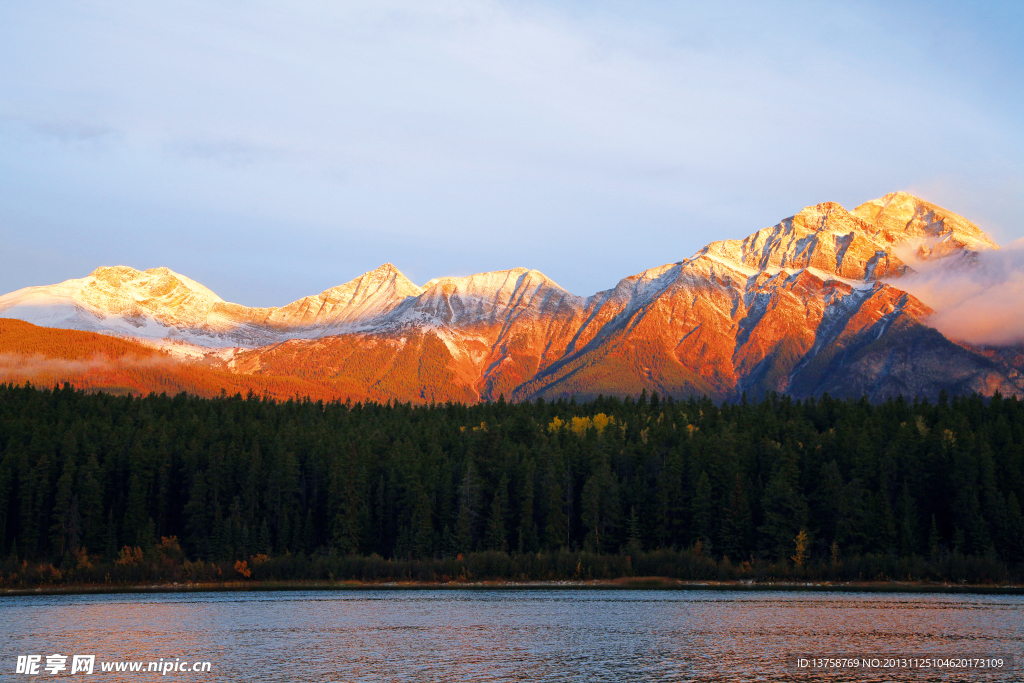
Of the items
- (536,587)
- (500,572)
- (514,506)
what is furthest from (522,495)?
(536,587)

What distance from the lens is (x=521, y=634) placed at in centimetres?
8225

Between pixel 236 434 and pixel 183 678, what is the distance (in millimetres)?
109092

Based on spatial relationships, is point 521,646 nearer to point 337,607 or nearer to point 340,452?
point 337,607

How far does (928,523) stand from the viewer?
461ft

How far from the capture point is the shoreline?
123900mm

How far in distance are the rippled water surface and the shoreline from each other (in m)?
10.5

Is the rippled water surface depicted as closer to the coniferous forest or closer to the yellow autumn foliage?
the coniferous forest

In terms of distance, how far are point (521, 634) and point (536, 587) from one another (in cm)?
5130

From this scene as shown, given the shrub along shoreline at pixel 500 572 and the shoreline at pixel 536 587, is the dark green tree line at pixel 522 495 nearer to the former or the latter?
the shrub along shoreline at pixel 500 572

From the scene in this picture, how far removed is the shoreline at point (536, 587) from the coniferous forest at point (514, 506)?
5.81ft

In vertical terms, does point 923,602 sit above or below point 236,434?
below

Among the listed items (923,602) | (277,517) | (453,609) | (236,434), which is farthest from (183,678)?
(236,434)

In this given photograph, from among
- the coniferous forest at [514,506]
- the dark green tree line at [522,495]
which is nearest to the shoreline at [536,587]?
the coniferous forest at [514,506]

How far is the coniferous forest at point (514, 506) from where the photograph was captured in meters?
135
